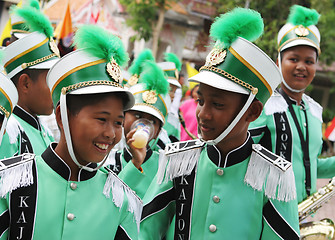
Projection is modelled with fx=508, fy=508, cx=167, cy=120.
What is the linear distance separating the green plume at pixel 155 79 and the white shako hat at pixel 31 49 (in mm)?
1102

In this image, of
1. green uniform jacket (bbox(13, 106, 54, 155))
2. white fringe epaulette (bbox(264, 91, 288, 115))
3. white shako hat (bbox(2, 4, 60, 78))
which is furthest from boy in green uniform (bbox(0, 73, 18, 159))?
white fringe epaulette (bbox(264, 91, 288, 115))

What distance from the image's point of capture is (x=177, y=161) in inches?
125

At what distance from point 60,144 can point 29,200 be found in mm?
378

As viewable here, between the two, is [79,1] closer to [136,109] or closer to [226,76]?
[136,109]

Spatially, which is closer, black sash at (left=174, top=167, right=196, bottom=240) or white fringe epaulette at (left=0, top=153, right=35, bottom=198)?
white fringe epaulette at (left=0, top=153, right=35, bottom=198)

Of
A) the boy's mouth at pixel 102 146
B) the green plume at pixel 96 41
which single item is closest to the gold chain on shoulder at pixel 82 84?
the green plume at pixel 96 41

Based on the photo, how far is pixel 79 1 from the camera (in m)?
25.6

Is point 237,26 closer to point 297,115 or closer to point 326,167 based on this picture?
point 297,115

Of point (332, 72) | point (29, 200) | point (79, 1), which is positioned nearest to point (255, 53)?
point (29, 200)

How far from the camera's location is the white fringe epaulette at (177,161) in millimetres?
3156

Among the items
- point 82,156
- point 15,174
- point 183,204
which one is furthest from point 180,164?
point 15,174

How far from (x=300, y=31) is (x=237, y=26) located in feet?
6.50

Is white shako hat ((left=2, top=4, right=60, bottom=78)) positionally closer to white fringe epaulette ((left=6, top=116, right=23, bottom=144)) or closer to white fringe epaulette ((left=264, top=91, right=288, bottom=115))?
white fringe epaulette ((left=6, top=116, right=23, bottom=144))

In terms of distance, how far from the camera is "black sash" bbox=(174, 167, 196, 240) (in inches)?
123
